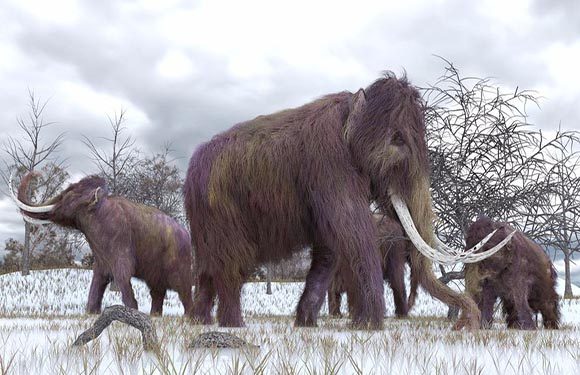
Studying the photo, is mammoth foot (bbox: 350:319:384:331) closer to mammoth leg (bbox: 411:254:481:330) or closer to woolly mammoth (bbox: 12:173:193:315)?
mammoth leg (bbox: 411:254:481:330)

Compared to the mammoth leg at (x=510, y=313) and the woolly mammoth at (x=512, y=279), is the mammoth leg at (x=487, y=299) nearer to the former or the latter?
the woolly mammoth at (x=512, y=279)

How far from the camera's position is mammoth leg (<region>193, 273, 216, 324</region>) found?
16.3 ft

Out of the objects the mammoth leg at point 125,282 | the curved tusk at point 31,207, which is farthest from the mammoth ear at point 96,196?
the mammoth leg at point 125,282

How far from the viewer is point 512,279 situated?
16.3 feet

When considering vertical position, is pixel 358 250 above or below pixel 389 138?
below

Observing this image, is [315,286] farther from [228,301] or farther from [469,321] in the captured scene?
[469,321]

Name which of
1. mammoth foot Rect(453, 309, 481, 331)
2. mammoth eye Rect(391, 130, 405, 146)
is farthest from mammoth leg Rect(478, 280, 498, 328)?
mammoth eye Rect(391, 130, 405, 146)

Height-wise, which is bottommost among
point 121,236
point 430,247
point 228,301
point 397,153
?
point 228,301

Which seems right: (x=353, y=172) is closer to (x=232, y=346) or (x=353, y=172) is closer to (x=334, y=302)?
(x=232, y=346)

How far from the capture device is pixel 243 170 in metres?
4.33

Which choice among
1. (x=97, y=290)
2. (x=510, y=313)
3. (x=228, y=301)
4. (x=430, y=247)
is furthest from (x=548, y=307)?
(x=97, y=290)

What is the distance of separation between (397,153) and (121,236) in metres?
4.43

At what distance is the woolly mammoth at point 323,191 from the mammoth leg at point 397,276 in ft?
11.5

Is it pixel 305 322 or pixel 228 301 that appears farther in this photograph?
pixel 305 322
